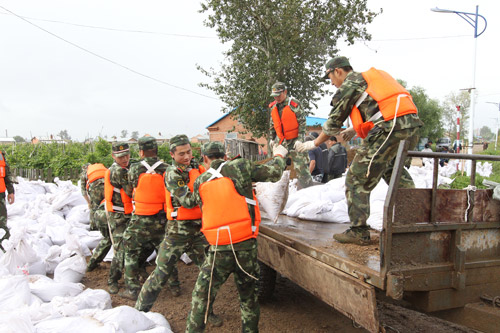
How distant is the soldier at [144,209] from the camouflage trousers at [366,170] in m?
2.02

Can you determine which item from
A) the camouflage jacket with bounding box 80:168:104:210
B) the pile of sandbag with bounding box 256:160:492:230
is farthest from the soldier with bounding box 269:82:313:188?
the camouflage jacket with bounding box 80:168:104:210

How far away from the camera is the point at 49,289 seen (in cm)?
360

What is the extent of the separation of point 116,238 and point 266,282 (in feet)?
6.29

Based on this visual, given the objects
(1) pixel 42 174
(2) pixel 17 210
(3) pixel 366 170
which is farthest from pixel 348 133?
(1) pixel 42 174

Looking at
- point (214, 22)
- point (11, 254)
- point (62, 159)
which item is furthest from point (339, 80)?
point (214, 22)

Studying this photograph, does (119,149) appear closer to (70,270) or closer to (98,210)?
(98,210)

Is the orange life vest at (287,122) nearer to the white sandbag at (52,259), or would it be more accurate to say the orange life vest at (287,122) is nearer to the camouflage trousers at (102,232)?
the camouflage trousers at (102,232)

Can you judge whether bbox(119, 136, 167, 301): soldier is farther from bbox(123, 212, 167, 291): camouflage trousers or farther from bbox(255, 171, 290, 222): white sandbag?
bbox(255, 171, 290, 222): white sandbag

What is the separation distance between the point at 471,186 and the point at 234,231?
150 centimetres

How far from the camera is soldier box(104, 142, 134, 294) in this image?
4434 millimetres

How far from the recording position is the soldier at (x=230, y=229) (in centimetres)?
271

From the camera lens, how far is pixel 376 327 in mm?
1898

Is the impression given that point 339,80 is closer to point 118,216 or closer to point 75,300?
point 75,300

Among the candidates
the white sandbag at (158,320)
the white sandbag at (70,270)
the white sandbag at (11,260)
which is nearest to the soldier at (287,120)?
the white sandbag at (158,320)
